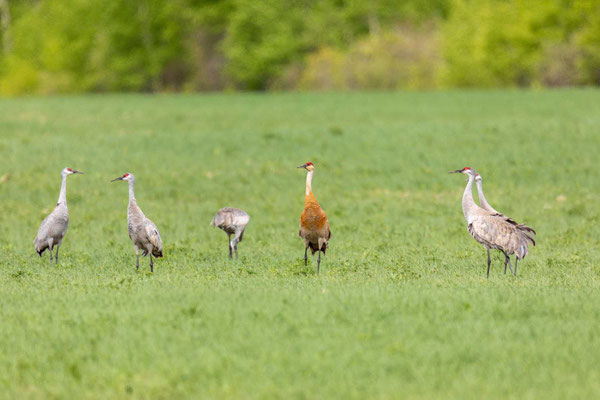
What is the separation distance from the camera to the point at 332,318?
1061 centimetres

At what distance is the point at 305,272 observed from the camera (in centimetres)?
1456

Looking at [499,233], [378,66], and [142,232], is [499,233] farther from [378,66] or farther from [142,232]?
[378,66]

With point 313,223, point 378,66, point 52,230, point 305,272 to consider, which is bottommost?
point 305,272

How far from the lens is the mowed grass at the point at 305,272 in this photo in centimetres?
905

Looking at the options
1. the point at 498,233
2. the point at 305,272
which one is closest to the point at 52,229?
the point at 305,272

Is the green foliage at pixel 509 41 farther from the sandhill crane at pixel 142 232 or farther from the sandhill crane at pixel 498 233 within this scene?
the sandhill crane at pixel 142 232

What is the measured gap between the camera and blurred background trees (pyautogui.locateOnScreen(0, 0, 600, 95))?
7669 centimetres

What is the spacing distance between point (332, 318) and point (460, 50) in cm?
7148

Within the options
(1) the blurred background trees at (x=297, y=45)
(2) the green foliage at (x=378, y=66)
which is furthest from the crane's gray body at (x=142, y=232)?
(2) the green foliage at (x=378, y=66)

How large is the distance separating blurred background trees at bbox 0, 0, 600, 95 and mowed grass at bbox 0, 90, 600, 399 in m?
42.0

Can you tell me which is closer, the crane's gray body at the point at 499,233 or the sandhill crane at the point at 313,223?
the crane's gray body at the point at 499,233

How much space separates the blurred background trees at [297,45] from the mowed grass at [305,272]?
41955 mm

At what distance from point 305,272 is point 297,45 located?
7812cm

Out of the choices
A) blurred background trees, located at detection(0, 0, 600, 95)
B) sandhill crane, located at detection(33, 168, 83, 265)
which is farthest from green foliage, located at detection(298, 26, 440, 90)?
sandhill crane, located at detection(33, 168, 83, 265)
